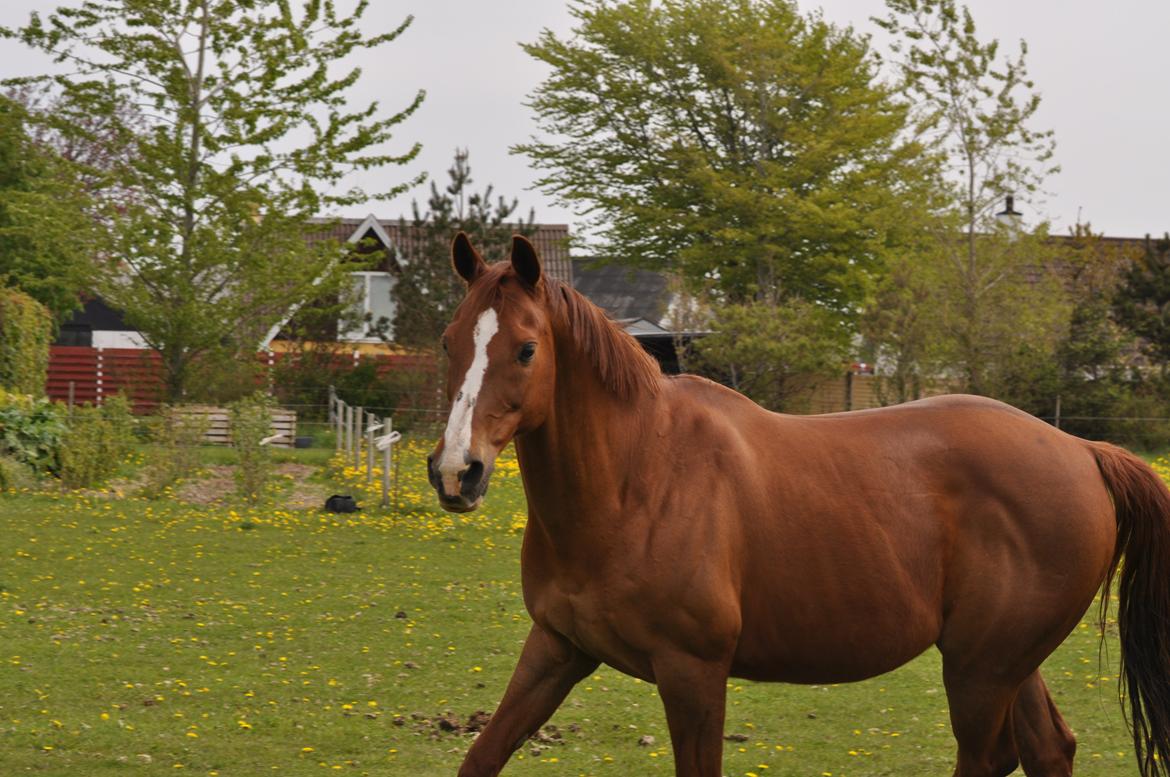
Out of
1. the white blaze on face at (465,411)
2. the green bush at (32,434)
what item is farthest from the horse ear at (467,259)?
the green bush at (32,434)

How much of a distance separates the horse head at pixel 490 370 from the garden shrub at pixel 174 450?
14.1m

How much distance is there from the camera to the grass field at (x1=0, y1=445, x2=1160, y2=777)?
6.43 m

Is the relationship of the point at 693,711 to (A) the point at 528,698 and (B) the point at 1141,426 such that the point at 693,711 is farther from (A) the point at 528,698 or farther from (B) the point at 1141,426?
(B) the point at 1141,426

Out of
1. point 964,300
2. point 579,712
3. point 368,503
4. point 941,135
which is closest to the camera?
point 579,712

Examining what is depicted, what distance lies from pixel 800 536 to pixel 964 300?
2637 cm

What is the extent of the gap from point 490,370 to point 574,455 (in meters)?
0.53

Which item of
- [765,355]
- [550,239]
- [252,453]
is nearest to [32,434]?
[252,453]

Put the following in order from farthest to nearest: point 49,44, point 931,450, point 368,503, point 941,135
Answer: point 941,135, point 49,44, point 368,503, point 931,450

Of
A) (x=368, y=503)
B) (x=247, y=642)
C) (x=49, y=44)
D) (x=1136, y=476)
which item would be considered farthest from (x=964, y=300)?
(x=1136, y=476)

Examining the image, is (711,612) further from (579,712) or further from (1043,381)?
(1043,381)

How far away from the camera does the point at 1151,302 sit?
3142 cm

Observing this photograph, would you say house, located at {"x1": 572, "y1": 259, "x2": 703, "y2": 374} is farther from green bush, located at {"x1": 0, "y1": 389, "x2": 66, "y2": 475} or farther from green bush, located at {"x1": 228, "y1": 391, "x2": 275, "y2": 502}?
green bush, located at {"x1": 228, "y1": 391, "x2": 275, "y2": 502}

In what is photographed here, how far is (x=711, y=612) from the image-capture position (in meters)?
4.34

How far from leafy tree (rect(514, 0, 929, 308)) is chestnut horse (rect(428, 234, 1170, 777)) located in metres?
28.4
